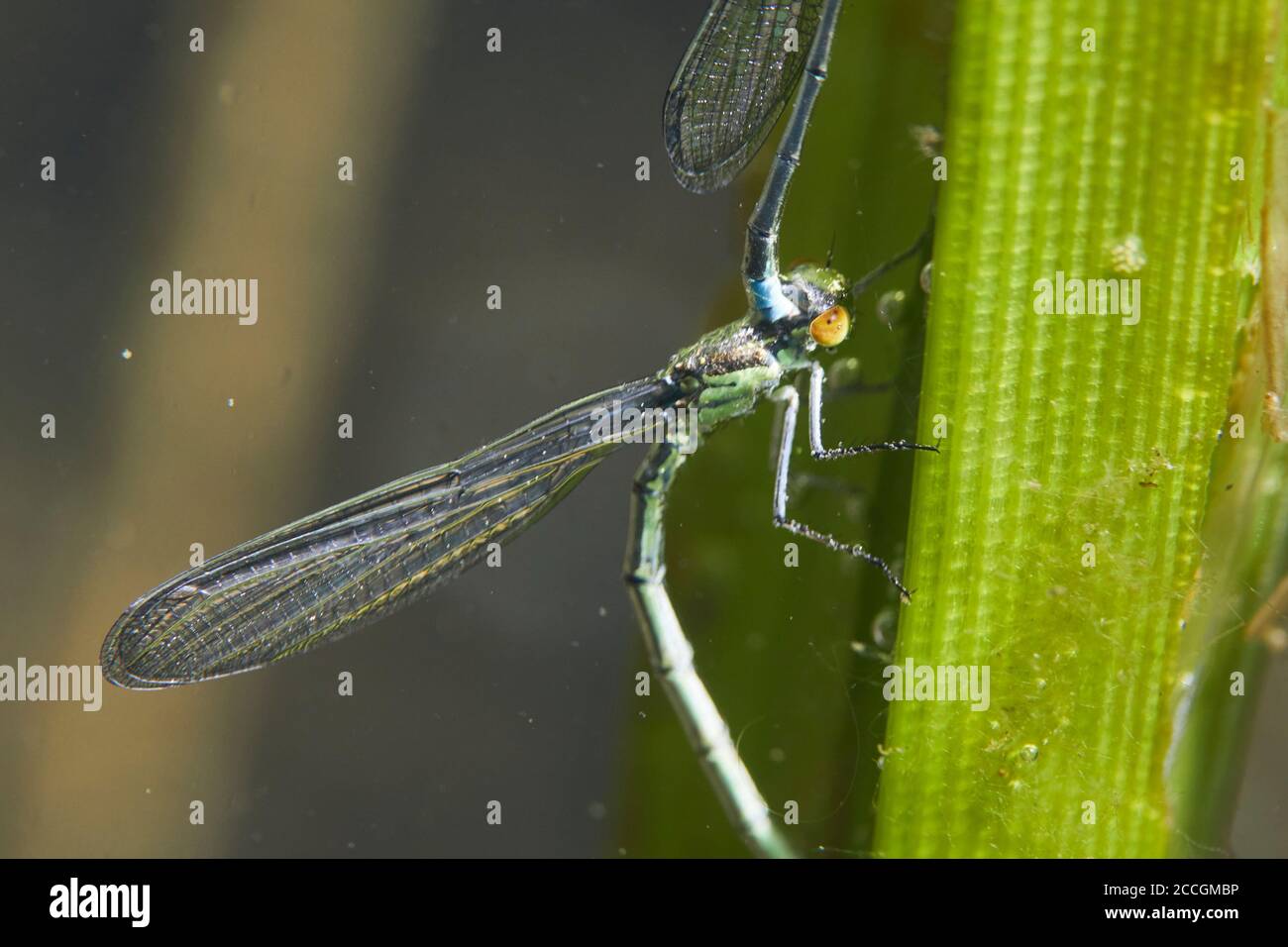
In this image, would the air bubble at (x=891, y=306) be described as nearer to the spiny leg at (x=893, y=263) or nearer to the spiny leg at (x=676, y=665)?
the spiny leg at (x=893, y=263)

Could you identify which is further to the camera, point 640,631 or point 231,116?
point 231,116

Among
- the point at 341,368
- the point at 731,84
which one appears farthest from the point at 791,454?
the point at 341,368

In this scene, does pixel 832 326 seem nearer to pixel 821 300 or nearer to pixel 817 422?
pixel 821 300

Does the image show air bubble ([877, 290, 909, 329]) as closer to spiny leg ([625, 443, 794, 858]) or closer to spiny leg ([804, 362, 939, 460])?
spiny leg ([804, 362, 939, 460])

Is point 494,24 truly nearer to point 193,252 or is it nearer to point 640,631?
point 193,252

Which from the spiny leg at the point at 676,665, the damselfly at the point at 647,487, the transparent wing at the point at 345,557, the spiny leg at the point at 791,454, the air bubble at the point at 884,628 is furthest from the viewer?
the transparent wing at the point at 345,557

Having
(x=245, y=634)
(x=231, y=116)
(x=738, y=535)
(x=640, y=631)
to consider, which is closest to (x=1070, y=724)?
(x=738, y=535)

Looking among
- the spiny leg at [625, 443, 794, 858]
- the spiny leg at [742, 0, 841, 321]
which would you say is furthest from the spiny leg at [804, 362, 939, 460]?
the spiny leg at [625, 443, 794, 858]

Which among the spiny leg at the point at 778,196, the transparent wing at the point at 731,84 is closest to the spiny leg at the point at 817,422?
the spiny leg at the point at 778,196
